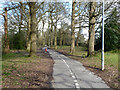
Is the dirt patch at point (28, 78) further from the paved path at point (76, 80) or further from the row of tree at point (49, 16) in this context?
the row of tree at point (49, 16)

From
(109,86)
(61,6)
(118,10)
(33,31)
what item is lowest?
(109,86)

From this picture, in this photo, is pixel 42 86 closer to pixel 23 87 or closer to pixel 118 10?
pixel 23 87

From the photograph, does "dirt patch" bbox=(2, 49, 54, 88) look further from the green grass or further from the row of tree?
the row of tree

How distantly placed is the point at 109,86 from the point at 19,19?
25.7 metres

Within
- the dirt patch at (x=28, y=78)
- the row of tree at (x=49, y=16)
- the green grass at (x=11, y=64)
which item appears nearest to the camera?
the dirt patch at (x=28, y=78)

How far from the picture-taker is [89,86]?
5465 millimetres

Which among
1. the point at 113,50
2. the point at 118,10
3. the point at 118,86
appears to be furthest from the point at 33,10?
the point at 113,50

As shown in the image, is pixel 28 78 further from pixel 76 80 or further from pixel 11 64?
pixel 11 64

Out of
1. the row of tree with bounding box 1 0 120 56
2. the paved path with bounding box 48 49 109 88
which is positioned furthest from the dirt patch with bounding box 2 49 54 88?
the row of tree with bounding box 1 0 120 56

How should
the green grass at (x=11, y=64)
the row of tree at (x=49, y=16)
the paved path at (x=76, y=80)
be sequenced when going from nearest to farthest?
the paved path at (x=76, y=80)
the green grass at (x=11, y=64)
the row of tree at (x=49, y=16)

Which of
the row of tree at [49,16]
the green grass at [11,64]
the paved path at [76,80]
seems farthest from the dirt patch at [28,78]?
the row of tree at [49,16]

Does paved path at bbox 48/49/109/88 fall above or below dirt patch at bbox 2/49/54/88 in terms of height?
below

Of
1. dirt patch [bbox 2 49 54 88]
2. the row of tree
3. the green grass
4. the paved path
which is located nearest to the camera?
dirt patch [bbox 2 49 54 88]

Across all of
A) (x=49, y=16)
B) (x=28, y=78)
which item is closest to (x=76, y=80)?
(x=28, y=78)
